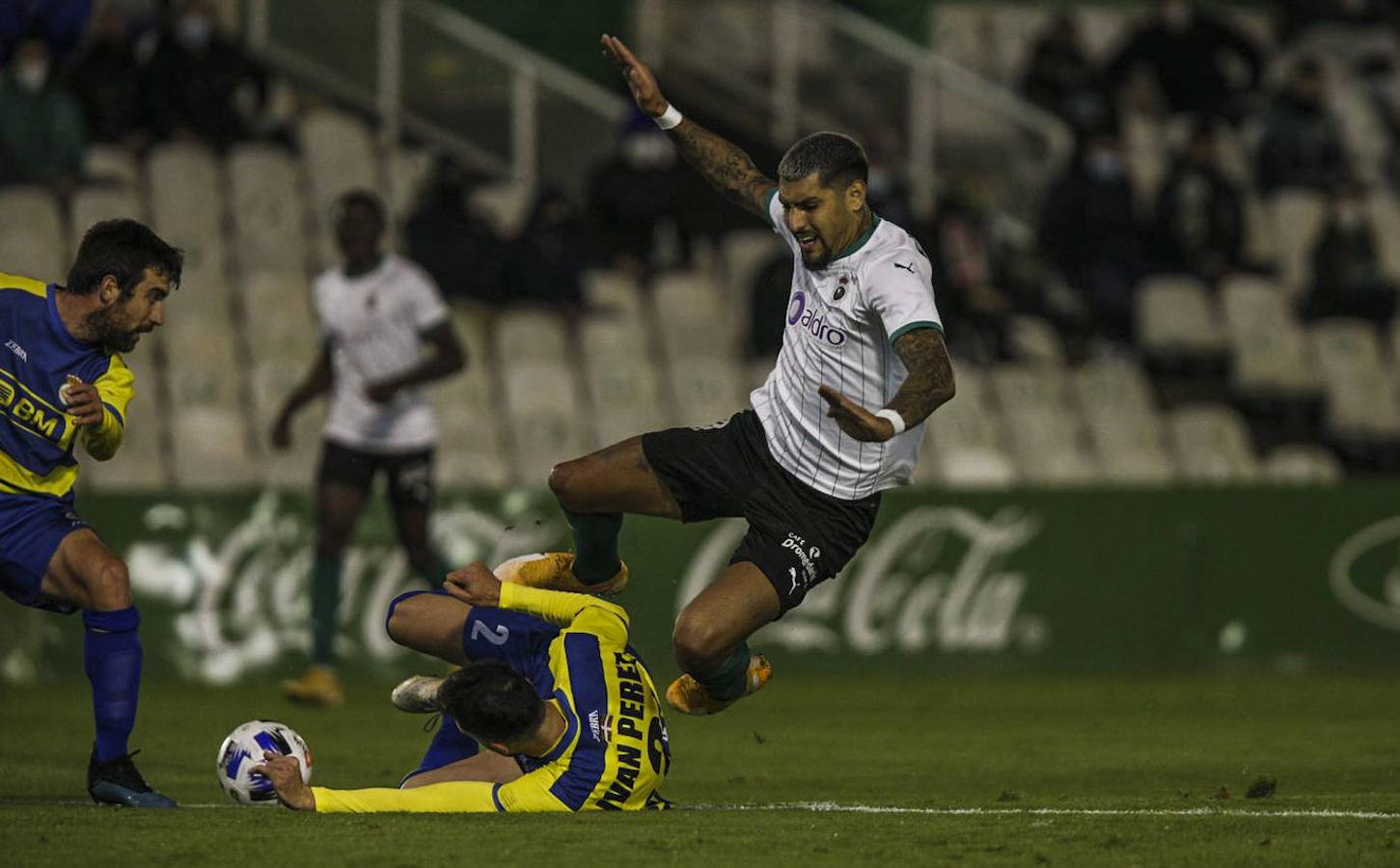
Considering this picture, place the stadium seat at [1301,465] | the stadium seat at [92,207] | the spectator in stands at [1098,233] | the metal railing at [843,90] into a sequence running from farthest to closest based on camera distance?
the metal railing at [843,90] < the spectator in stands at [1098,233] < the stadium seat at [1301,465] < the stadium seat at [92,207]

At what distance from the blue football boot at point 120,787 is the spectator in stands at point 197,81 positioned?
29.5 feet

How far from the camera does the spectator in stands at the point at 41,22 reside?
14812 mm

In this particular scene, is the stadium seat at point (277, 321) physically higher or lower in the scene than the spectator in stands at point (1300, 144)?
lower

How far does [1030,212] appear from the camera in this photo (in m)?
18.4

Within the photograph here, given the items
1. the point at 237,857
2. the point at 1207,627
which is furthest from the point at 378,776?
the point at 1207,627

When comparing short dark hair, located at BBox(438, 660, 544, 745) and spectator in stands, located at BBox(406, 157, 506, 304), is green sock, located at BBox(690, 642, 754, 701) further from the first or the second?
spectator in stands, located at BBox(406, 157, 506, 304)

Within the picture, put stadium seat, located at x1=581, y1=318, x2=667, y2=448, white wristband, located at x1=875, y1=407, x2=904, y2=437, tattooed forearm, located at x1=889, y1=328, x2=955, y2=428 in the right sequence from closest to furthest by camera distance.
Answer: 1. white wristband, located at x1=875, y1=407, x2=904, y2=437
2. tattooed forearm, located at x1=889, y1=328, x2=955, y2=428
3. stadium seat, located at x1=581, y1=318, x2=667, y2=448

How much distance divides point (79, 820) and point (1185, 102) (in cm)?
1408

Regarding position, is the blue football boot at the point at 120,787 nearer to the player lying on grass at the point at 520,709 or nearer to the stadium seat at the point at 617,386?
the player lying on grass at the point at 520,709

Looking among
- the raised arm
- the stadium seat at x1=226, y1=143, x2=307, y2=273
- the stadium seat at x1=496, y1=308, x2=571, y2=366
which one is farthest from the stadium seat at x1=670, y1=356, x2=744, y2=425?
the raised arm

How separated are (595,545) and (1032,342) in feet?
30.8

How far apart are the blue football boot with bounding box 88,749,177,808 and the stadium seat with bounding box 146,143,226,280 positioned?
321 inches

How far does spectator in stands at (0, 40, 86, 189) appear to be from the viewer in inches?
606

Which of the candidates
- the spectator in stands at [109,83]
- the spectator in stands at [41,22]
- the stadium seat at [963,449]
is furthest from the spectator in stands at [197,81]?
the stadium seat at [963,449]
